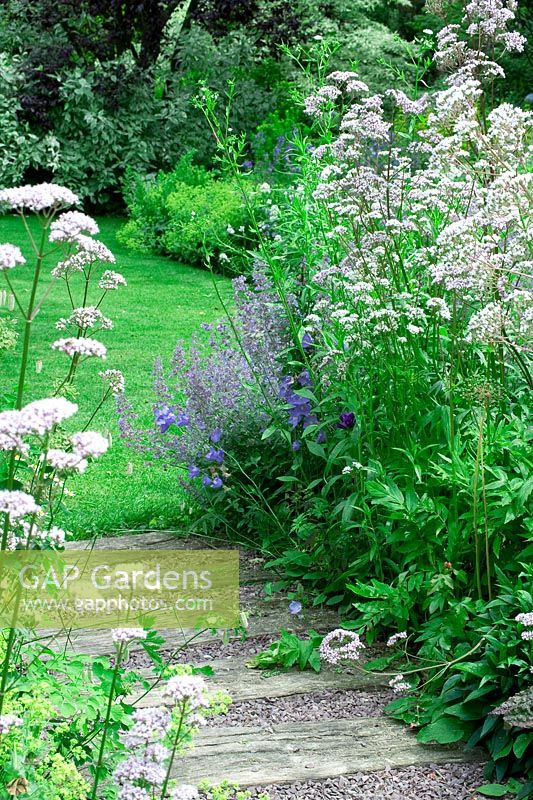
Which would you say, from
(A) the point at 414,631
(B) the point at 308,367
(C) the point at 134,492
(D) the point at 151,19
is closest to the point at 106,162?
(D) the point at 151,19

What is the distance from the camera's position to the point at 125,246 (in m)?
10.4

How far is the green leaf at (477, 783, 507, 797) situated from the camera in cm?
237

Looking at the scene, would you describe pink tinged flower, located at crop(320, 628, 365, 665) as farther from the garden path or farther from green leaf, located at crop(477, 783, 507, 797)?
green leaf, located at crop(477, 783, 507, 797)

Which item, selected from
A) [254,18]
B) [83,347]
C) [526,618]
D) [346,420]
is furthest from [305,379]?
[254,18]

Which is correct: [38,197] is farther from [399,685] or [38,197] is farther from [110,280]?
[399,685]

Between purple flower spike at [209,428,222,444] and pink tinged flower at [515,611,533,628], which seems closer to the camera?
pink tinged flower at [515,611,533,628]

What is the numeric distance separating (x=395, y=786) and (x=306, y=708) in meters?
0.41

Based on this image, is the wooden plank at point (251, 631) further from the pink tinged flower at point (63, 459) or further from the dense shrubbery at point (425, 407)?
the pink tinged flower at point (63, 459)

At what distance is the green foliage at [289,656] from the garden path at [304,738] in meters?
0.03

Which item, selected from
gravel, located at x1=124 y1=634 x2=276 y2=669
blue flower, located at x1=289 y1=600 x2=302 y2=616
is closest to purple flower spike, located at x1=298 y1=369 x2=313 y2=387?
blue flower, located at x1=289 y1=600 x2=302 y2=616

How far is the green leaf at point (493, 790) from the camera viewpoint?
2369 millimetres

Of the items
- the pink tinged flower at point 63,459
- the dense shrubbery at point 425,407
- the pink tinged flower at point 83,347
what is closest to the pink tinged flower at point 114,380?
the pink tinged flower at point 83,347

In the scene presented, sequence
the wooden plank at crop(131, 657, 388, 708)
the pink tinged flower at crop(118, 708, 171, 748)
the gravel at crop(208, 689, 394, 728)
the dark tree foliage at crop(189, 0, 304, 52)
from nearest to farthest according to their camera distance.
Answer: the pink tinged flower at crop(118, 708, 171, 748) < the gravel at crop(208, 689, 394, 728) < the wooden plank at crop(131, 657, 388, 708) < the dark tree foliage at crop(189, 0, 304, 52)

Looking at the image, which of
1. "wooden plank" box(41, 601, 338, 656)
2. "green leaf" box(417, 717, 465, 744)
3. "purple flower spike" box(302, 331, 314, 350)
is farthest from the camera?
"purple flower spike" box(302, 331, 314, 350)
